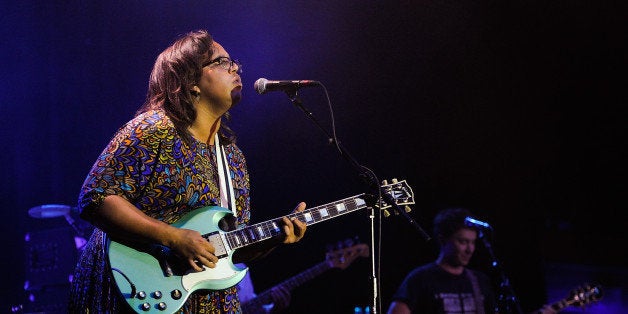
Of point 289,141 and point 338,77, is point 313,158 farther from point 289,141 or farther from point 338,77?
point 338,77

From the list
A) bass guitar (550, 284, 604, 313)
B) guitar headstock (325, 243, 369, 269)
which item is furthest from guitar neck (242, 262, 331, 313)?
bass guitar (550, 284, 604, 313)

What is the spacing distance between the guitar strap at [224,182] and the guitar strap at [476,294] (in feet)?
12.1

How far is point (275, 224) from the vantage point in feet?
10.8

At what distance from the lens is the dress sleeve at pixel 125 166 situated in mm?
2703

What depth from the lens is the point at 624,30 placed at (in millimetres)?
7277

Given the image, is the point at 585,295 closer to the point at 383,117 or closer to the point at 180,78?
the point at 383,117

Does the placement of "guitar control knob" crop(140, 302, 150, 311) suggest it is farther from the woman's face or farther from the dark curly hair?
the woman's face

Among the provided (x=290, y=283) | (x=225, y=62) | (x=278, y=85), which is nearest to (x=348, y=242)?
(x=290, y=283)

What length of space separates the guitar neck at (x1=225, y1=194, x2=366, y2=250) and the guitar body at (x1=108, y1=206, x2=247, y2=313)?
183 mm

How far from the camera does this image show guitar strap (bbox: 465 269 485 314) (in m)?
6.07

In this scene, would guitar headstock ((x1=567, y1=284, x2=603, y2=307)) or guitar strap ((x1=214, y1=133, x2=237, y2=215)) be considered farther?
guitar headstock ((x1=567, y1=284, x2=603, y2=307))

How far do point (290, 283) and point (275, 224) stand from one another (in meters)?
3.59

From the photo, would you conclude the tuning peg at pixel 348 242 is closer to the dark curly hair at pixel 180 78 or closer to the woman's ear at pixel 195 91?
the dark curly hair at pixel 180 78

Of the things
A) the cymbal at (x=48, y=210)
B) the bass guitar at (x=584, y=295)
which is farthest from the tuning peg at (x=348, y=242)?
the cymbal at (x=48, y=210)
